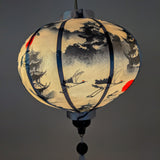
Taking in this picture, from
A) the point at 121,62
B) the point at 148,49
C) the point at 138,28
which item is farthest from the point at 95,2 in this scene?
the point at 121,62

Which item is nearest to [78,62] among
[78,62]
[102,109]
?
[78,62]

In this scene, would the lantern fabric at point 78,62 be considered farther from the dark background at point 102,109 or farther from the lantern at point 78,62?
the dark background at point 102,109

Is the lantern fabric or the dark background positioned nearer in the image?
the lantern fabric

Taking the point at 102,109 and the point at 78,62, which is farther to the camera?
the point at 102,109

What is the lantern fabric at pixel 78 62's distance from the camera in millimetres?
449

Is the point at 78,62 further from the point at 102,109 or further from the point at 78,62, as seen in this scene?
the point at 102,109

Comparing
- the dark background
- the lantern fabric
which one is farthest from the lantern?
the dark background

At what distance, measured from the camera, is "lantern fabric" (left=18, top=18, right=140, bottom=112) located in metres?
0.45

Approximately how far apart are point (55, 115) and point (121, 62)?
29.7 inches

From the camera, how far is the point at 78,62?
44 centimetres

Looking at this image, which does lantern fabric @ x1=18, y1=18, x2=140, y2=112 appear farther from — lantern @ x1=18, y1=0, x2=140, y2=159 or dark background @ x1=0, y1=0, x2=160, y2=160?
dark background @ x1=0, y1=0, x2=160, y2=160

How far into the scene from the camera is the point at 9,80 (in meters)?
1.13

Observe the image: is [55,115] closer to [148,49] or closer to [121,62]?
[148,49]

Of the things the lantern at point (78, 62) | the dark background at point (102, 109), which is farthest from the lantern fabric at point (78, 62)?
the dark background at point (102, 109)
